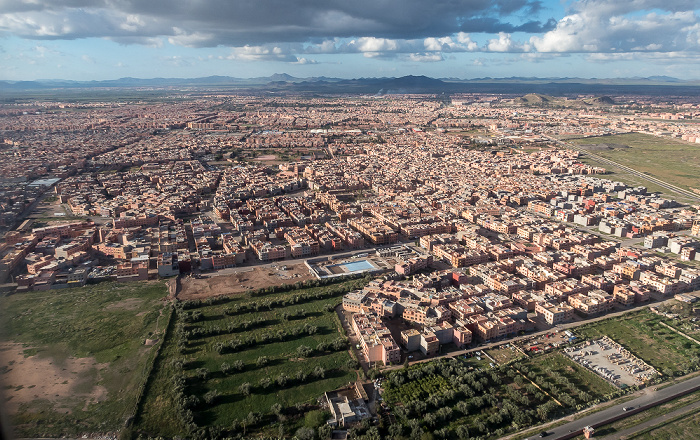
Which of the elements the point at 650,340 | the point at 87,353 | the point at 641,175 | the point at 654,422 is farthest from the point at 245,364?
the point at 641,175

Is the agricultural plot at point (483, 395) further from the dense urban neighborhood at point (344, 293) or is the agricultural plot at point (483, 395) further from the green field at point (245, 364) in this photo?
the green field at point (245, 364)

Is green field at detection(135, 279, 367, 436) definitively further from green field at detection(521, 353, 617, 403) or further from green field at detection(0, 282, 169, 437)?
green field at detection(521, 353, 617, 403)

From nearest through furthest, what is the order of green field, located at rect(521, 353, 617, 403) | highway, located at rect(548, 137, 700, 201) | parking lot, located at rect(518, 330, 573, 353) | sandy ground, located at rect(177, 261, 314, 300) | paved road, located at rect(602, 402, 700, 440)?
paved road, located at rect(602, 402, 700, 440), green field, located at rect(521, 353, 617, 403), parking lot, located at rect(518, 330, 573, 353), sandy ground, located at rect(177, 261, 314, 300), highway, located at rect(548, 137, 700, 201)

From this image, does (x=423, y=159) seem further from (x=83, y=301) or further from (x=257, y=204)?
(x=83, y=301)

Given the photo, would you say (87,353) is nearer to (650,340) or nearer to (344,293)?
(344,293)

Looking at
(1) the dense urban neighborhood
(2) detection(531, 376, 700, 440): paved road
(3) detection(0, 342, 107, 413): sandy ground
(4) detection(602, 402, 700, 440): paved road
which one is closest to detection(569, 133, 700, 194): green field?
(1) the dense urban neighborhood

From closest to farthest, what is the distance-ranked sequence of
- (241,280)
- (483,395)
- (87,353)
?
(483,395), (87,353), (241,280)

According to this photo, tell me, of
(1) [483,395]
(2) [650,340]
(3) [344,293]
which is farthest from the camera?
(3) [344,293]
